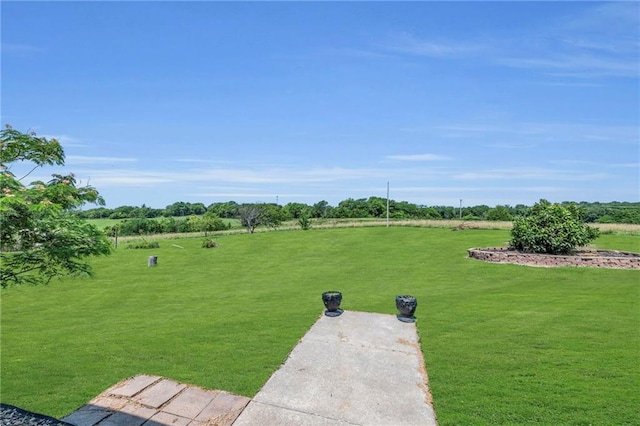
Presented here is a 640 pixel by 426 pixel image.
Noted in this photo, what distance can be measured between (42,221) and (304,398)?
5106 mm

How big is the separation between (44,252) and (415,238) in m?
25.7

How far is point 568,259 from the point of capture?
60.6 feet

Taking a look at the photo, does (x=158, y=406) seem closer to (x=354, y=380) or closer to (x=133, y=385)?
(x=133, y=385)

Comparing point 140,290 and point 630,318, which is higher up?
point 630,318

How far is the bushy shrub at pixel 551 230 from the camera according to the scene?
1966cm

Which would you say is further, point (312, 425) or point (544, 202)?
point (544, 202)

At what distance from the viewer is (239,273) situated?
20.6 metres

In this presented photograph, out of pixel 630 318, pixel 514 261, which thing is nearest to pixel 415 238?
pixel 514 261

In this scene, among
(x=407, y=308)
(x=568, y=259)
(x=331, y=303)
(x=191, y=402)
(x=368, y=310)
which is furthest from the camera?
(x=568, y=259)

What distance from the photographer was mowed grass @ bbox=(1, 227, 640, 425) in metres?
5.96

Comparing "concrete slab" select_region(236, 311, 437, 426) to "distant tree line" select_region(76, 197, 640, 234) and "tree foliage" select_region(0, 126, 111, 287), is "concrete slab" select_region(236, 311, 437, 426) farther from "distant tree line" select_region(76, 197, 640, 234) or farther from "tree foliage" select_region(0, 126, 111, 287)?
"distant tree line" select_region(76, 197, 640, 234)

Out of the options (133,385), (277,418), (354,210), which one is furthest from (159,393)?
(354,210)

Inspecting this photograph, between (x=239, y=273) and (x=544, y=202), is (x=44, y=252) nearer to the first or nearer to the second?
(x=239, y=273)

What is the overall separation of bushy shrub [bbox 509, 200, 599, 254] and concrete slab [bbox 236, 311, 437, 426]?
1449cm
